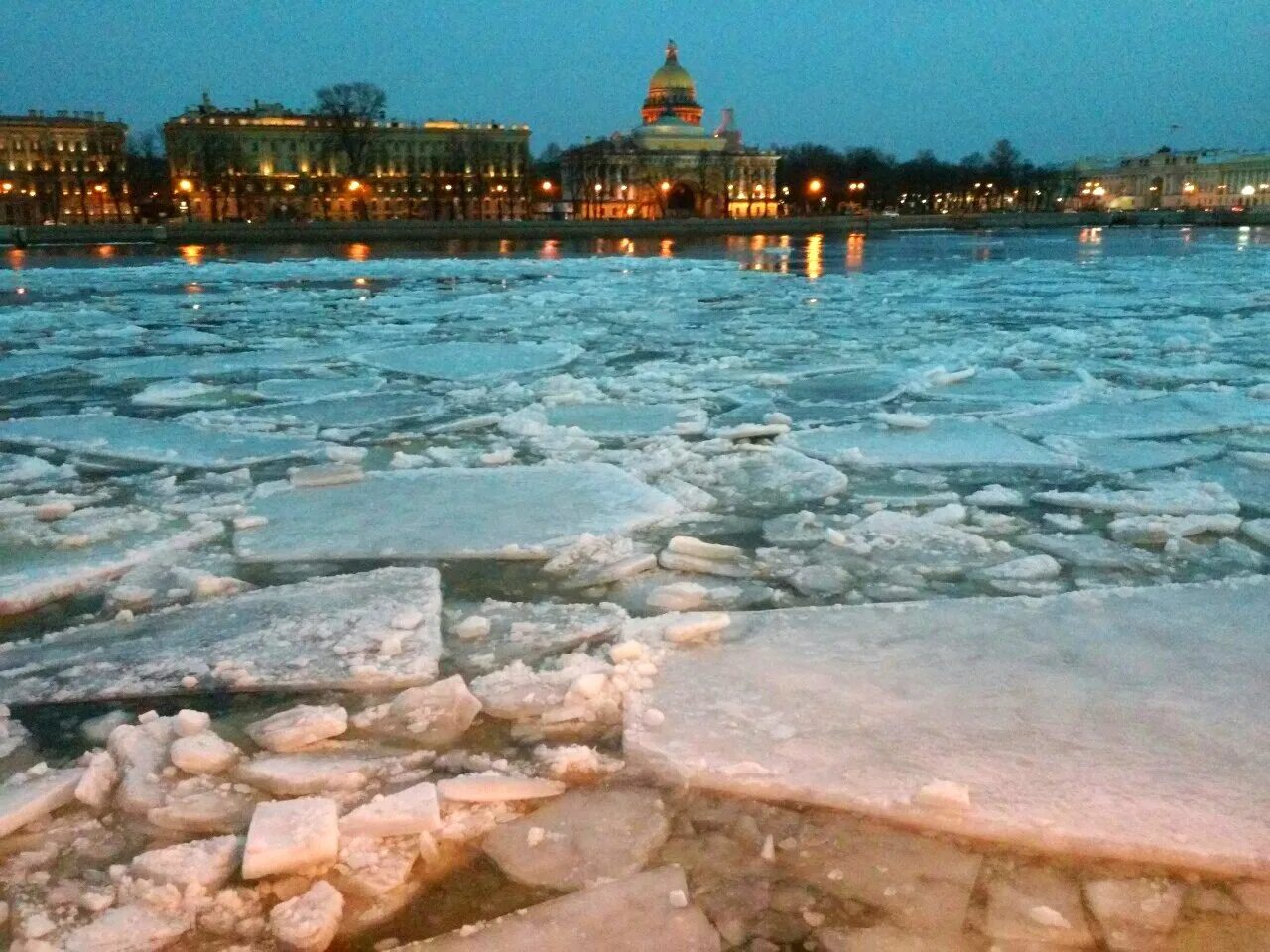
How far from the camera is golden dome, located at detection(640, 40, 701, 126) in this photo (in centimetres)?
10400

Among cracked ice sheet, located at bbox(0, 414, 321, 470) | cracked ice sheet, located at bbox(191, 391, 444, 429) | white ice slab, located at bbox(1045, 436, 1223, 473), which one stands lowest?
cracked ice sheet, located at bbox(0, 414, 321, 470)

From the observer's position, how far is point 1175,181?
122 m

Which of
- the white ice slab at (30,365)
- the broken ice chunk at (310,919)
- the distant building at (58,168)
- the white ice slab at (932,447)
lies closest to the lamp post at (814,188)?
the distant building at (58,168)

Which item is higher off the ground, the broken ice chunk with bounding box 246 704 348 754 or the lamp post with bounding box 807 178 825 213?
the lamp post with bounding box 807 178 825 213

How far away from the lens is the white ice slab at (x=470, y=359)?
842 centimetres

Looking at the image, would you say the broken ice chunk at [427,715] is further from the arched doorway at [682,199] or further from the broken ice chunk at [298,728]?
the arched doorway at [682,199]

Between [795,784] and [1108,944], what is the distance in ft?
2.18

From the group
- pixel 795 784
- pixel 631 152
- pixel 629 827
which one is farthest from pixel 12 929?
pixel 631 152

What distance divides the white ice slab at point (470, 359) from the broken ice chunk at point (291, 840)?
20.1 feet

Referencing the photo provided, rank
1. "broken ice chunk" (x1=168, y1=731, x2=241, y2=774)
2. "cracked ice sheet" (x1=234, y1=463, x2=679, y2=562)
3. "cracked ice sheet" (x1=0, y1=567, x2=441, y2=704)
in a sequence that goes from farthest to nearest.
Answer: "cracked ice sheet" (x1=234, y1=463, x2=679, y2=562), "cracked ice sheet" (x1=0, y1=567, x2=441, y2=704), "broken ice chunk" (x1=168, y1=731, x2=241, y2=774)

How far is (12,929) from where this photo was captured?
75.4 inches

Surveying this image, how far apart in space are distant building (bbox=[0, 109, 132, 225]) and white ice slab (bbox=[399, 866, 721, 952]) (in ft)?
308

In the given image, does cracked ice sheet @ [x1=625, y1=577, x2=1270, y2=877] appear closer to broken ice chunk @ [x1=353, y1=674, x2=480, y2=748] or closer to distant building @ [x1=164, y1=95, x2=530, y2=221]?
broken ice chunk @ [x1=353, y1=674, x2=480, y2=748]

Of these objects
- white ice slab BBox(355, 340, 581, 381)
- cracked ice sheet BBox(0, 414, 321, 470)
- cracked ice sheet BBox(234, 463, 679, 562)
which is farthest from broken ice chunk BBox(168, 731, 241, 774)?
white ice slab BBox(355, 340, 581, 381)
